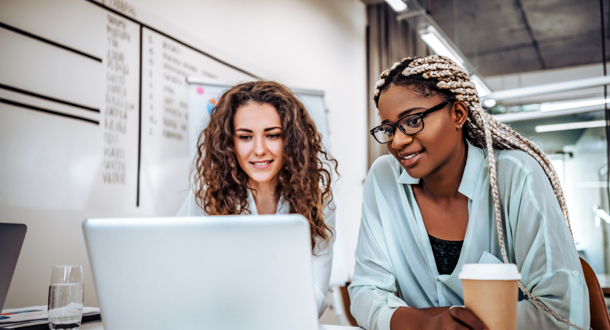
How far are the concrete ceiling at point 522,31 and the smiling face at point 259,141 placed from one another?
300 cm

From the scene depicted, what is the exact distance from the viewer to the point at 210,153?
5.71ft

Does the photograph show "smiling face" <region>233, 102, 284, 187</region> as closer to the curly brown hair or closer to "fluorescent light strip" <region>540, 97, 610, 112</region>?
the curly brown hair

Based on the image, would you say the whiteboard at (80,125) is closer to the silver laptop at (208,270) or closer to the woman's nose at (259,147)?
the woman's nose at (259,147)

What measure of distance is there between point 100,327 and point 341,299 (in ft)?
7.70

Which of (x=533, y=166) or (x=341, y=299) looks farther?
(x=341, y=299)

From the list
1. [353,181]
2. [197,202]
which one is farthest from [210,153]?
[353,181]

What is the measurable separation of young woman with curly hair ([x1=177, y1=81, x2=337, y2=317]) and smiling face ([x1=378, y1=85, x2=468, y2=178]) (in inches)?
22.6

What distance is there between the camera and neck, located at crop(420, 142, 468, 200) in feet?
3.78

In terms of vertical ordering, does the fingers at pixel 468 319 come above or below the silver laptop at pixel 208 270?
below

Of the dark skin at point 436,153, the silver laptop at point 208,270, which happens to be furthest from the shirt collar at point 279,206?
the silver laptop at point 208,270

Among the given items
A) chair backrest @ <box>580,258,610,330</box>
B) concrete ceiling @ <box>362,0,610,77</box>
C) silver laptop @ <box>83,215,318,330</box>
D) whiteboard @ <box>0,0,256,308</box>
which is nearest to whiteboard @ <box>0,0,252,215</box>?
whiteboard @ <box>0,0,256,308</box>

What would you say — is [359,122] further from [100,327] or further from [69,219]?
[100,327]

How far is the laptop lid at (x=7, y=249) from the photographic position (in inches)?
35.8

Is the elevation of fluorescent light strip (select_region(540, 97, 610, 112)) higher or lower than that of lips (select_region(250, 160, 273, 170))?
higher
